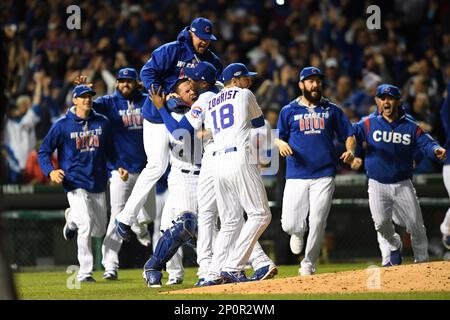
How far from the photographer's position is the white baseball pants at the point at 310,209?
1155 centimetres

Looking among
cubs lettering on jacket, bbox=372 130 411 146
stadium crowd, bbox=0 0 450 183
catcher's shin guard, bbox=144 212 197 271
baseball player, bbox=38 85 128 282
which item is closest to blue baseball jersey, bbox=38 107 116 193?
baseball player, bbox=38 85 128 282

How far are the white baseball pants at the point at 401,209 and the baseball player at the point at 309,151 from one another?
31.7 inches

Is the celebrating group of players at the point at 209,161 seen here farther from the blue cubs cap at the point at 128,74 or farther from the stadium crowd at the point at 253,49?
the stadium crowd at the point at 253,49

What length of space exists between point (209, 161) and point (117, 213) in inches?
111

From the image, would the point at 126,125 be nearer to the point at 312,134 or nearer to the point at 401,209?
the point at 312,134

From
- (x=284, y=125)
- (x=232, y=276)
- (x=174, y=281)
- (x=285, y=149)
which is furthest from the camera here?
(x=284, y=125)

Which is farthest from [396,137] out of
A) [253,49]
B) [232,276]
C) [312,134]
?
[253,49]

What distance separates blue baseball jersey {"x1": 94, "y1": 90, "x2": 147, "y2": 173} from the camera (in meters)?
12.9

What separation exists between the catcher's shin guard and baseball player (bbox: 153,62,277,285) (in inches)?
12.4

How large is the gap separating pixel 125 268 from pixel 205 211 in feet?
15.9

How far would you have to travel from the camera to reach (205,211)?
34.0 feet

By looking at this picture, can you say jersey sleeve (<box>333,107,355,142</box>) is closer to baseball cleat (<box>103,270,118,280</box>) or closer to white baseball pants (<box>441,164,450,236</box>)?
white baseball pants (<box>441,164,450,236</box>)

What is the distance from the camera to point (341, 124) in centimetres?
1184

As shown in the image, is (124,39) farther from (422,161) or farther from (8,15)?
(422,161)
